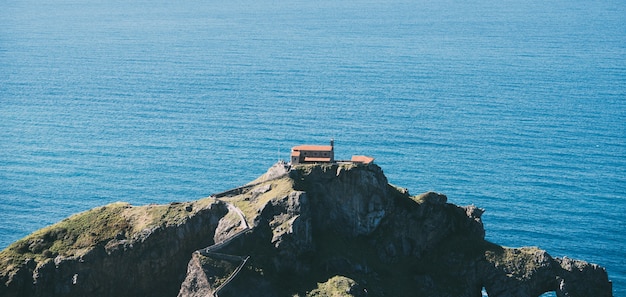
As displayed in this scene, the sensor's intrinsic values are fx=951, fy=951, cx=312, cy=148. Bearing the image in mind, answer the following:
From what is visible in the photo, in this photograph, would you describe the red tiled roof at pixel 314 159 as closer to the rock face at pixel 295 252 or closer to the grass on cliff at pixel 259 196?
the rock face at pixel 295 252

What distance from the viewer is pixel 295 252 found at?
129500mm

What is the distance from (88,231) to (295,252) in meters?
29.1

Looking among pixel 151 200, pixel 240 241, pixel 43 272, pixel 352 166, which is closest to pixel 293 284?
pixel 240 241

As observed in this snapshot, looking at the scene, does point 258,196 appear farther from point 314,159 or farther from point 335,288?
point 335,288

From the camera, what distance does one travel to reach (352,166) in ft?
444

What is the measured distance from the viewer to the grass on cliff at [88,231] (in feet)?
421

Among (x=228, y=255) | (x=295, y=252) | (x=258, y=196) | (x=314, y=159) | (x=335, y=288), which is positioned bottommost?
(x=335, y=288)

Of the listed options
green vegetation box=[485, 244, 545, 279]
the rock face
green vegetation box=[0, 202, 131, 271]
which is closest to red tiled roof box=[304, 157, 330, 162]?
the rock face

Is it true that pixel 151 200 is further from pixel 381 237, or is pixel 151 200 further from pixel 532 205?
pixel 532 205

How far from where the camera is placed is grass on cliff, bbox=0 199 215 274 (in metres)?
128

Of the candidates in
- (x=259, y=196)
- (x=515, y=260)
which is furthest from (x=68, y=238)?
(x=515, y=260)

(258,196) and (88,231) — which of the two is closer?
(88,231)

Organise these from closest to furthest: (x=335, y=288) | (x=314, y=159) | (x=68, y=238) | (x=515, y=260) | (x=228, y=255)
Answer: (x=228, y=255) → (x=335, y=288) → (x=68, y=238) → (x=314, y=159) → (x=515, y=260)

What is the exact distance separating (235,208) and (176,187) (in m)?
61.4
